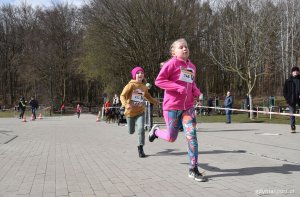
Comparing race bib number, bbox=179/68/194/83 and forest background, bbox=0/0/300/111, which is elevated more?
forest background, bbox=0/0/300/111

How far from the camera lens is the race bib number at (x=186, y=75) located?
18.7 ft

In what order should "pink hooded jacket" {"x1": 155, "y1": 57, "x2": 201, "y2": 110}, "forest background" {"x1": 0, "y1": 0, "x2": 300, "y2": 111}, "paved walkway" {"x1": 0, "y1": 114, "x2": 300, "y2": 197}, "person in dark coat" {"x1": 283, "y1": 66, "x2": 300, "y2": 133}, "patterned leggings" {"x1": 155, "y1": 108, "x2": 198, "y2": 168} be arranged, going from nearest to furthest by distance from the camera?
"paved walkway" {"x1": 0, "y1": 114, "x2": 300, "y2": 197}, "patterned leggings" {"x1": 155, "y1": 108, "x2": 198, "y2": 168}, "pink hooded jacket" {"x1": 155, "y1": 57, "x2": 201, "y2": 110}, "person in dark coat" {"x1": 283, "y1": 66, "x2": 300, "y2": 133}, "forest background" {"x1": 0, "y1": 0, "x2": 300, "y2": 111}

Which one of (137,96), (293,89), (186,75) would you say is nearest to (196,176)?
(186,75)

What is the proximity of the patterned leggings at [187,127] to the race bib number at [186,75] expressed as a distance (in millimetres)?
451

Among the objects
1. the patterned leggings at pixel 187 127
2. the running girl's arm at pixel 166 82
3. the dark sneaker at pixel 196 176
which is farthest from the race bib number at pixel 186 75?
the dark sneaker at pixel 196 176

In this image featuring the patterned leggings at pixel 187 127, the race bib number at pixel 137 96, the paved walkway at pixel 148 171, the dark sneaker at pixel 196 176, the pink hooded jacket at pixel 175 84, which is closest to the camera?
the paved walkway at pixel 148 171

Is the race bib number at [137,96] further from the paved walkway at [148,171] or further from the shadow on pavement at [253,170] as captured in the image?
the shadow on pavement at [253,170]

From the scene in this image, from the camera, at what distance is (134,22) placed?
30.5 metres

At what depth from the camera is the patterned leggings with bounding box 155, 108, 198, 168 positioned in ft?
18.0

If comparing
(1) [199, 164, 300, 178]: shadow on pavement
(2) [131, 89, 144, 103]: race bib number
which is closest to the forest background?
(2) [131, 89, 144, 103]: race bib number

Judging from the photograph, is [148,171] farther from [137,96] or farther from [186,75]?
[137,96]

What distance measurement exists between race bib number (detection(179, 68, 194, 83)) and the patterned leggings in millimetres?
451

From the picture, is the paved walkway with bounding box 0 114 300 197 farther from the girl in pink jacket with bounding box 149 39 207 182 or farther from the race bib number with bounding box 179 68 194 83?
the race bib number with bounding box 179 68 194 83

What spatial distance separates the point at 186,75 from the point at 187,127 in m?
0.79
